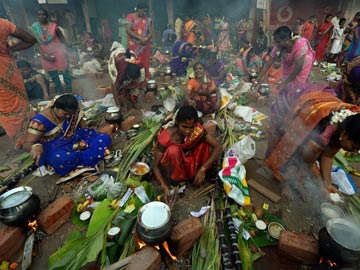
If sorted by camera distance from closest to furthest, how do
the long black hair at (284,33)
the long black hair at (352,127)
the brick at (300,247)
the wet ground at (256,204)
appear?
the long black hair at (352,127)
the brick at (300,247)
the wet ground at (256,204)
the long black hair at (284,33)

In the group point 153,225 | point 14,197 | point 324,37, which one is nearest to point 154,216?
point 153,225

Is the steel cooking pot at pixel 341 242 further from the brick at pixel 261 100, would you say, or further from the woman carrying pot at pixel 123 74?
the woman carrying pot at pixel 123 74

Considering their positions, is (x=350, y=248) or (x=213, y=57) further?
(x=213, y=57)

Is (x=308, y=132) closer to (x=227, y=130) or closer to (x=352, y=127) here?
(x=352, y=127)

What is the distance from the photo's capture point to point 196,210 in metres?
2.79

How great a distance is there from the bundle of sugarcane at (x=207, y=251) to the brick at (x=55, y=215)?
1517 mm

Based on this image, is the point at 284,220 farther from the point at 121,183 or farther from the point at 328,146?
the point at 121,183

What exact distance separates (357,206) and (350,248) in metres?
1.30

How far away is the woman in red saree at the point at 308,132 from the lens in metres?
2.22

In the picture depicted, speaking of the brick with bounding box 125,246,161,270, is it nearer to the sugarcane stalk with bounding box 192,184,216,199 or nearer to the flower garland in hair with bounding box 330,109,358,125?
the sugarcane stalk with bounding box 192,184,216,199

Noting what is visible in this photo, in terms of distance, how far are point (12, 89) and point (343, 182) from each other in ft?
16.0

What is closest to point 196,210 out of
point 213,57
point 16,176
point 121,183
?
point 121,183

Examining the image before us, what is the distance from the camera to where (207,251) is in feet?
7.19

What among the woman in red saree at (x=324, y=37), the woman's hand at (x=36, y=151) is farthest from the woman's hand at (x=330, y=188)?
the woman in red saree at (x=324, y=37)
